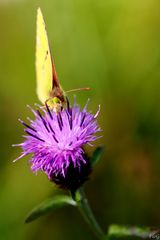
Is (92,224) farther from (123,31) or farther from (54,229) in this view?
(123,31)

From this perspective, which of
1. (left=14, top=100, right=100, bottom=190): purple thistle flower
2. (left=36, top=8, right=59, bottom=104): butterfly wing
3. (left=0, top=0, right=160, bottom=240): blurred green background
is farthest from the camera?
(left=0, top=0, right=160, bottom=240): blurred green background

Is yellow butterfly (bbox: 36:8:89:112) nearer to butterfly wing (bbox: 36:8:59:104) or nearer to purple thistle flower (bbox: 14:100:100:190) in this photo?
butterfly wing (bbox: 36:8:59:104)

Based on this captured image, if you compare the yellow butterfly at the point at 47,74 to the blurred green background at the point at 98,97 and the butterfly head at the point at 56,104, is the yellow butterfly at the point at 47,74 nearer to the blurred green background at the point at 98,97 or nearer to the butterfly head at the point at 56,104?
the butterfly head at the point at 56,104

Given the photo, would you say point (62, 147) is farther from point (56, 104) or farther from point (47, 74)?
point (47, 74)

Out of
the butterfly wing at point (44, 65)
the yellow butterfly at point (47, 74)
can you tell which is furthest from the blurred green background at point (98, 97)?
the yellow butterfly at point (47, 74)

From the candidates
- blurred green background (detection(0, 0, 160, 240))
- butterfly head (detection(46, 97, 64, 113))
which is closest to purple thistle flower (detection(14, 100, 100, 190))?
butterfly head (detection(46, 97, 64, 113))
